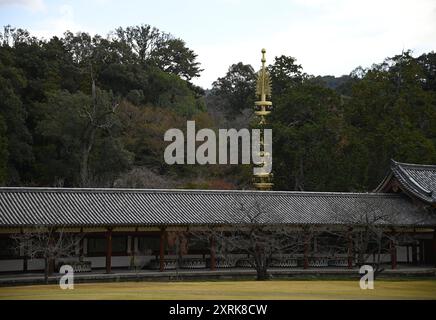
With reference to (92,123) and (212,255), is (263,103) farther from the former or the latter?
(212,255)

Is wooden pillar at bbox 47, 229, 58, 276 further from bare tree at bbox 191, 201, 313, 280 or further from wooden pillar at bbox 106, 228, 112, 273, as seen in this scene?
bare tree at bbox 191, 201, 313, 280

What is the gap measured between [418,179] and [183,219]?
14.2 m

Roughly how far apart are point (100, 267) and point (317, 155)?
2262 cm

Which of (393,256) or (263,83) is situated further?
(263,83)

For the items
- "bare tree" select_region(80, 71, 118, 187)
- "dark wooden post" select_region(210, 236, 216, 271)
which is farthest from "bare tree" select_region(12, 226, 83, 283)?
"bare tree" select_region(80, 71, 118, 187)

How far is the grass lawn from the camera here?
25516mm

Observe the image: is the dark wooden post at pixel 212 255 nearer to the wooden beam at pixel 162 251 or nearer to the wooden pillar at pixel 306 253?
the wooden beam at pixel 162 251

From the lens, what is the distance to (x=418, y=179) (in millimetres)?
43875

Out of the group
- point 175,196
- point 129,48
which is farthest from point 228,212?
point 129,48


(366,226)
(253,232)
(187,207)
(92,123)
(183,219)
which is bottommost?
(253,232)

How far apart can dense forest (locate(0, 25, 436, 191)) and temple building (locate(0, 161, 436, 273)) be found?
11752 mm

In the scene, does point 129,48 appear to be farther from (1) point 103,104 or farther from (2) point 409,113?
(2) point 409,113

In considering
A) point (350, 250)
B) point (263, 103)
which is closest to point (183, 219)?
point (350, 250)

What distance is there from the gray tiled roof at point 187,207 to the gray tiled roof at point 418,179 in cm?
86
